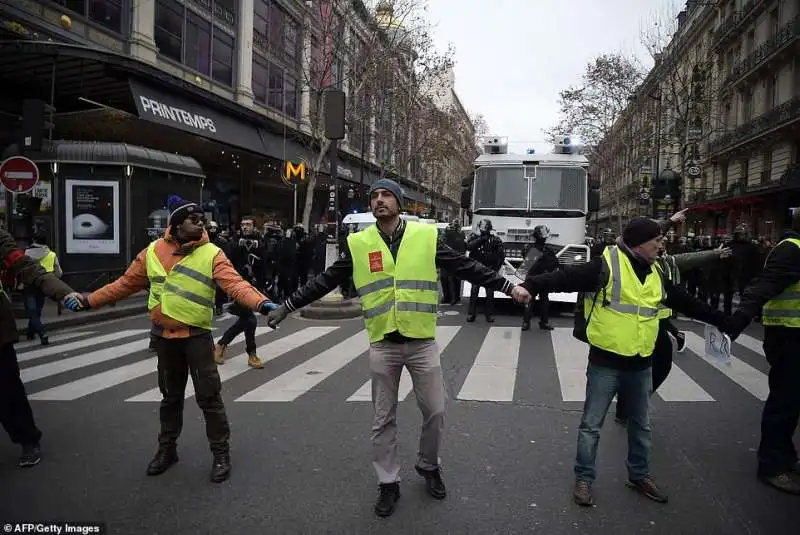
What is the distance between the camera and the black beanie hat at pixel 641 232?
3.83 meters

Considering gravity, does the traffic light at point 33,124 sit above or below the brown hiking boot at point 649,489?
above

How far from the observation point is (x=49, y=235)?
581 inches

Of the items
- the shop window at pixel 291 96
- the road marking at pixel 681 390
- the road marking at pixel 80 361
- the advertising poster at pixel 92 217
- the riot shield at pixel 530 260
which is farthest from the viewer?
the shop window at pixel 291 96

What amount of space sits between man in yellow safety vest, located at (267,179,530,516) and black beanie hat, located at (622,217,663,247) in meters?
0.77

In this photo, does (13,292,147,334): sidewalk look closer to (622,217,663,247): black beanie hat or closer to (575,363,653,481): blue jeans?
(575,363,653,481): blue jeans

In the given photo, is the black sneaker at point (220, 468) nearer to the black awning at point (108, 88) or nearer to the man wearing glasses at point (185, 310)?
the man wearing glasses at point (185, 310)

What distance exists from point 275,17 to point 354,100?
22.6ft

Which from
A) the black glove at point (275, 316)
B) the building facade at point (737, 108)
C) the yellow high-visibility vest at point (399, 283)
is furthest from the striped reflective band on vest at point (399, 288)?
the building facade at point (737, 108)

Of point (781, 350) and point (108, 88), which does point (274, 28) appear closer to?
point (108, 88)

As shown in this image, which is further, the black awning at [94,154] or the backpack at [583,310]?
the black awning at [94,154]

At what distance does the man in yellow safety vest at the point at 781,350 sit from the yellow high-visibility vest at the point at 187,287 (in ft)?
11.8

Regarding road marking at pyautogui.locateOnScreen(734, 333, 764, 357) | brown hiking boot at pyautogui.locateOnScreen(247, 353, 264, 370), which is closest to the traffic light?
brown hiking boot at pyautogui.locateOnScreen(247, 353, 264, 370)

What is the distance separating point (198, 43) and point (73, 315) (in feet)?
46.3

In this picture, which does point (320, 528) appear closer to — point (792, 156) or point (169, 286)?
point (169, 286)
